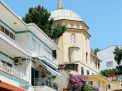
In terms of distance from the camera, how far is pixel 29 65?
134 feet

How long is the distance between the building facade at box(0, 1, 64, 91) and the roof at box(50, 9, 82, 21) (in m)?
26.7

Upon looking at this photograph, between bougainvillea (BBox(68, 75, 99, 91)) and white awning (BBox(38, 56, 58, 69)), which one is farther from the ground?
white awning (BBox(38, 56, 58, 69))

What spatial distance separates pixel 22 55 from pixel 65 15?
3494cm

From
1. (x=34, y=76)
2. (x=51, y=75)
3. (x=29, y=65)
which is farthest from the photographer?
(x=51, y=75)

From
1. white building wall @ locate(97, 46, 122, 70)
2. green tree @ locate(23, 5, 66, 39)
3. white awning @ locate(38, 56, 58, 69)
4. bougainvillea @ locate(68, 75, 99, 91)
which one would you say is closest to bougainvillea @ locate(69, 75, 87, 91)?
bougainvillea @ locate(68, 75, 99, 91)

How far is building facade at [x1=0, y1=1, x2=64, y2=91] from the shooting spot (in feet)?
118

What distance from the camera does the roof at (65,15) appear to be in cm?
7344

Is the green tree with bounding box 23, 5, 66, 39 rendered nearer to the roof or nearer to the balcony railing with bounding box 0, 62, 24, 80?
the roof

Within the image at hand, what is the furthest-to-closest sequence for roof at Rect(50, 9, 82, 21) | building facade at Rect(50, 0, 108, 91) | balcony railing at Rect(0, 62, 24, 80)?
roof at Rect(50, 9, 82, 21) → building facade at Rect(50, 0, 108, 91) → balcony railing at Rect(0, 62, 24, 80)

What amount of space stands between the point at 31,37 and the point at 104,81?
27.3 meters

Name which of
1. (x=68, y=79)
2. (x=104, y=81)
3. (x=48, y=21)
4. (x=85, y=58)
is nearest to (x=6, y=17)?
(x=68, y=79)

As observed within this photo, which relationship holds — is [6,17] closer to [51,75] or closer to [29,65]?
[29,65]

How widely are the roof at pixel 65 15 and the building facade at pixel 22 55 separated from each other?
26674 millimetres

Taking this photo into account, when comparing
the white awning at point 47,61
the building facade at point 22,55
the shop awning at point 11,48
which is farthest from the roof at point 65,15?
the shop awning at point 11,48
